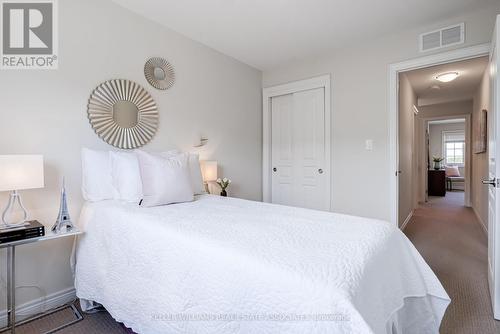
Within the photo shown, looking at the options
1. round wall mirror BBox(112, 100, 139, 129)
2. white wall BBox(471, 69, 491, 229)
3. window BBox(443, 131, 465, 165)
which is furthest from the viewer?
window BBox(443, 131, 465, 165)

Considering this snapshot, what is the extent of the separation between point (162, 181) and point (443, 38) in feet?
9.81

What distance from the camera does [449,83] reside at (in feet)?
15.1

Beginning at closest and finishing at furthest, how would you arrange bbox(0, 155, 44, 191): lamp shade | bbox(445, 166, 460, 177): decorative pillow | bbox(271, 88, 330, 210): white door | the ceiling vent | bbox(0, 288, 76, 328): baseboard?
bbox(0, 155, 44, 191): lamp shade < bbox(0, 288, 76, 328): baseboard < the ceiling vent < bbox(271, 88, 330, 210): white door < bbox(445, 166, 460, 177): decorative pillow

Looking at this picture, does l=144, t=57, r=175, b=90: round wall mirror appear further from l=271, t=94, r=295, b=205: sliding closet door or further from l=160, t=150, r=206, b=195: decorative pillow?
l=271, t=94, r=295, b=205: sliding closet door

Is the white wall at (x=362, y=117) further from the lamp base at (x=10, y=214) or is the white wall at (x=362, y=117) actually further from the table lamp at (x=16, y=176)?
the lamp base at (x=10, y=214)

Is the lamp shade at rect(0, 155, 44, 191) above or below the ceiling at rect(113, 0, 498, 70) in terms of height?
below

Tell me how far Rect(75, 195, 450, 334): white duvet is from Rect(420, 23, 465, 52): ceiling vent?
2.18 metres

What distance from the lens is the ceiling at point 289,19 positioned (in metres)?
2.33

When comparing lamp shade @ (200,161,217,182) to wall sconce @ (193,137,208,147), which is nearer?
lamp shade @ (200,161,217,182)

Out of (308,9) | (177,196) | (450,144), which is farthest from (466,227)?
(450,144)

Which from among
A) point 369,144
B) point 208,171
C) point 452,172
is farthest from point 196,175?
point 452,172

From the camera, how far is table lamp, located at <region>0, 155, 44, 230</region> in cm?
150

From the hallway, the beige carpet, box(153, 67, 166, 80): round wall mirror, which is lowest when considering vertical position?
the beige carpet

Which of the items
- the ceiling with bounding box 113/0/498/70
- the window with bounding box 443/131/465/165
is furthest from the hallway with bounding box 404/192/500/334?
the window with bounding box 443/131/465/165
